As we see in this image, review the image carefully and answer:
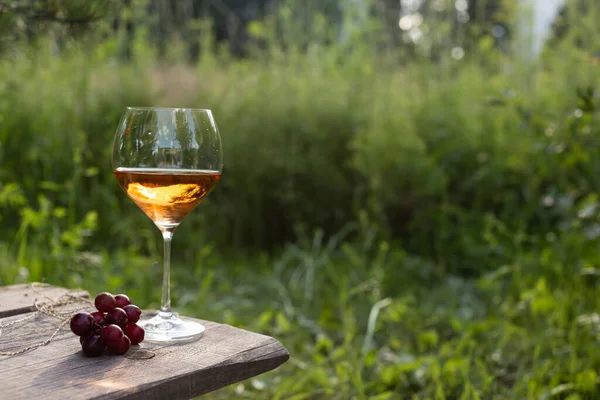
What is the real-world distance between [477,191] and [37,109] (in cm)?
234

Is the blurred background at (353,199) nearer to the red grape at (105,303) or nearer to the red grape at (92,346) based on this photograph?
the red grape at (105,303)

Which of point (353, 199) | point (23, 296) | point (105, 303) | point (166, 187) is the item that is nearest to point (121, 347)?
point (105, 303)

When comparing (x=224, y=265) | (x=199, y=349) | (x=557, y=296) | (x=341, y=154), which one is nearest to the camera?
(x=199, y=349)

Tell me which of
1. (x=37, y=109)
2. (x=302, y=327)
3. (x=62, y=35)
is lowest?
(x=302, y=327)

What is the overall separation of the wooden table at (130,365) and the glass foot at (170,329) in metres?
0.02

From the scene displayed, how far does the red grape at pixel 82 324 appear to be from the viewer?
1.02 meters

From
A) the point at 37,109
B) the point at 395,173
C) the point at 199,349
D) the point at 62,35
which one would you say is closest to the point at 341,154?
the point at 395,173

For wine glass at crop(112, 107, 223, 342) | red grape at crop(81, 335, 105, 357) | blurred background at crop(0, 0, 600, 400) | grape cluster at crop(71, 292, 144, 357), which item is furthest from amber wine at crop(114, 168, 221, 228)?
blurred background at crop(0, 0, 600, 400)

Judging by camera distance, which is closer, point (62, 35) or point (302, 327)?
point (62, 35)

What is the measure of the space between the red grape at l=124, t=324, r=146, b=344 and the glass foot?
0.02m

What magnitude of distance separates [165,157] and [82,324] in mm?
278

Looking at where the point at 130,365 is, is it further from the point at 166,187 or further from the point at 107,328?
the point at 166,187

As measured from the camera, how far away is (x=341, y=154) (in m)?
4.30

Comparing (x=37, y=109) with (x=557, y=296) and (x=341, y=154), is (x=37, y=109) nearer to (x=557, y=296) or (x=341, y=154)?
(x=341, y=154)
